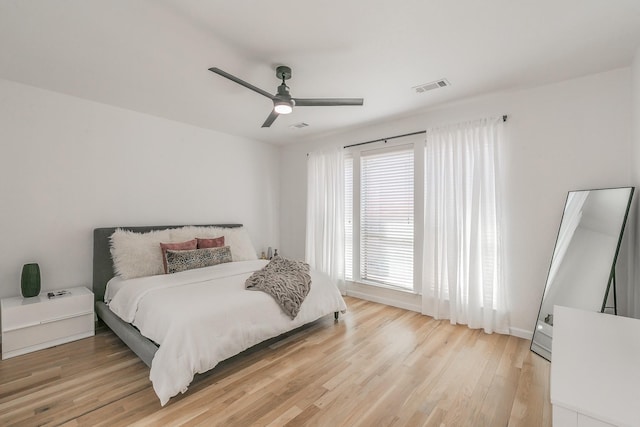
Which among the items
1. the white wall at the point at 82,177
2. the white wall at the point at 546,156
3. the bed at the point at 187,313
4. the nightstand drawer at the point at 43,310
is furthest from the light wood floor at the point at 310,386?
the white wall at the point at 82,177

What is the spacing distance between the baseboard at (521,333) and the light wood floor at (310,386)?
0.10 meters

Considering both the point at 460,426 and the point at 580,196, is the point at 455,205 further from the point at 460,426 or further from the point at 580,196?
the point at 460,426

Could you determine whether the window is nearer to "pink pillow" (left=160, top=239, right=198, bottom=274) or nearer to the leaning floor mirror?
the leaning floor mirror

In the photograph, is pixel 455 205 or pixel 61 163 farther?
pixel 455 205

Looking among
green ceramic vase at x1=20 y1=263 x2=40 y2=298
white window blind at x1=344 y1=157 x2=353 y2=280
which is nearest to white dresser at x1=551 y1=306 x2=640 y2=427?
white window blind at x1=344 y1=157 x2=353 y2=280

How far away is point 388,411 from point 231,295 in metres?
1.50

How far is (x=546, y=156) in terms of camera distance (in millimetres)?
2883

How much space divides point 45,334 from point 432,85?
448 centimetres

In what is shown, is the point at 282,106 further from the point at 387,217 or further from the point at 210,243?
the point at 387,217

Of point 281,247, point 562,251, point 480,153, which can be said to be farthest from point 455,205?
point 281,247

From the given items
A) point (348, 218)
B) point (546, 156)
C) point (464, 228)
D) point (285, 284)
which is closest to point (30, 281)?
point (285, 284)

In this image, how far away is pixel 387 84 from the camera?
2900 mm

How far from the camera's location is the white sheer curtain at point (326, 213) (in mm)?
4555

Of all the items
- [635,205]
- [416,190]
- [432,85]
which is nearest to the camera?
[635,205]
